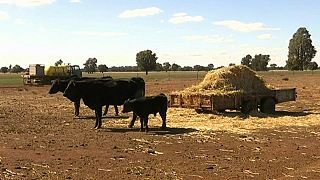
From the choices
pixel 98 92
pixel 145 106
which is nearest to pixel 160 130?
pixel 145 106

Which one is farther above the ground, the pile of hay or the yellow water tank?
the yellow water tank

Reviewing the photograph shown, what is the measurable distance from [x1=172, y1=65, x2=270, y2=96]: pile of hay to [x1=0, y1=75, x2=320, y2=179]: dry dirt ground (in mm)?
1234

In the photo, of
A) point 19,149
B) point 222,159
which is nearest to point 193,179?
point 222,159

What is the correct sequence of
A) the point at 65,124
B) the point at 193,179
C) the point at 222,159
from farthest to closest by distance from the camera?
the point at 65,124
the point at 222,159
the point at 193,179

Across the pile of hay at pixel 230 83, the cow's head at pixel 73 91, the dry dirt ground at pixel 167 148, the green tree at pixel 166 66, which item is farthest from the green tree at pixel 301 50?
the cow's head at pixel 73 91

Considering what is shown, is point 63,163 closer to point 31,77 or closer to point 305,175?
point 305,175

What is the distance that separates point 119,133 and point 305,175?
306 inches

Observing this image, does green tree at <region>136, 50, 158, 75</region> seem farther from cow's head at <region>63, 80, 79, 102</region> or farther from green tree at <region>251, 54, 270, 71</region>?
cow's head at <region>63, 80, 79, 102</region>

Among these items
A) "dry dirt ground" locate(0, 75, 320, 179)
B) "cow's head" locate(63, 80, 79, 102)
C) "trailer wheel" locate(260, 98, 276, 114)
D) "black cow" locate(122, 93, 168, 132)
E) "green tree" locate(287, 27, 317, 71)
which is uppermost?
"green tree" locate(287, 27, 317, 71)

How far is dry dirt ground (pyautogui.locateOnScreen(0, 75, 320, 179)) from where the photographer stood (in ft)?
33.9

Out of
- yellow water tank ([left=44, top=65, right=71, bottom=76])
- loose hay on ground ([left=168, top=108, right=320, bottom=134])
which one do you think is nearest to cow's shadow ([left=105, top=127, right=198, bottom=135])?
loose hay on ground ([left=168, top=108, right=320, bottom=134])

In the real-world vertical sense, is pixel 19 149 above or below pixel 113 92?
below

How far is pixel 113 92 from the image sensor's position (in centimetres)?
1923

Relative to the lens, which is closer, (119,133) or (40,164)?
(40,164)
